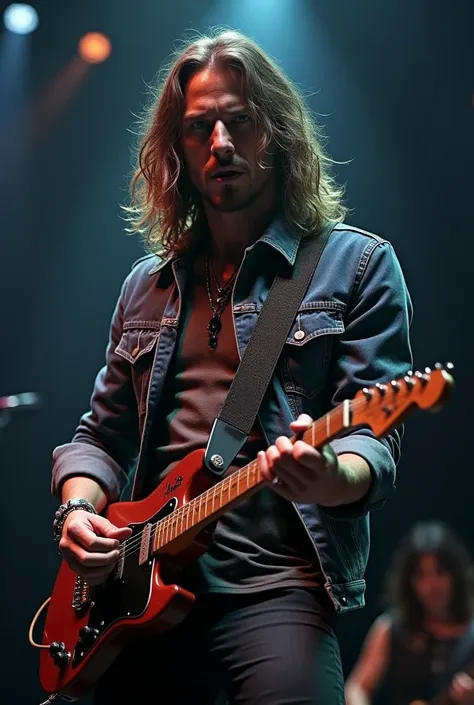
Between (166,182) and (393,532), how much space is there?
138cm

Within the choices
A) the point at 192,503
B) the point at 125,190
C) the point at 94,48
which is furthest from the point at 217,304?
the point at 94,48

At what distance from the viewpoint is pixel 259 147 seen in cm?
195

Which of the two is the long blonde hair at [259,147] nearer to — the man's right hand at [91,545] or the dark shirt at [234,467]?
the dark shirt at [234,467]

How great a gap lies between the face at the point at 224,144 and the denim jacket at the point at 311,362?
119mm

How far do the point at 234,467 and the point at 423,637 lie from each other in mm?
499

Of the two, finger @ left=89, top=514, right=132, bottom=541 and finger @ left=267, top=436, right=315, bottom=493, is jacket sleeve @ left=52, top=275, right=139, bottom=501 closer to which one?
finger @ left=89, top=514, right=132, bottom=541

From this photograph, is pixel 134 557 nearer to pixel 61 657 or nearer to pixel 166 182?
pixel 61 657

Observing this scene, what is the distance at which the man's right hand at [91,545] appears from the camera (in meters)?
1.72

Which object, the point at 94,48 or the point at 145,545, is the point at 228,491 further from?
the point at 94,48

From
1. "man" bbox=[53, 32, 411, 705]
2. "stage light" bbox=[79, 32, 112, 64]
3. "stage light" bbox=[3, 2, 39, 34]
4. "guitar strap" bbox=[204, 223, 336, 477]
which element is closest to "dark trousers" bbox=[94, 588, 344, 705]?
"man" bbox=[53, 32, 411, 705]

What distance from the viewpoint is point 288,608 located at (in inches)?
61.6

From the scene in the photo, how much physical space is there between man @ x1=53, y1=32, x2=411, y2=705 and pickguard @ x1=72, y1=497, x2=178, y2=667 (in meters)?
0.04

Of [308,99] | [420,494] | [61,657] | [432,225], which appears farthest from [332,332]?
[308,99]

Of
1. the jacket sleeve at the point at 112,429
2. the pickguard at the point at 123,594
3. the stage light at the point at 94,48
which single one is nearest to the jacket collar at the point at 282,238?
the jacket sleeve at the point at 112,429
